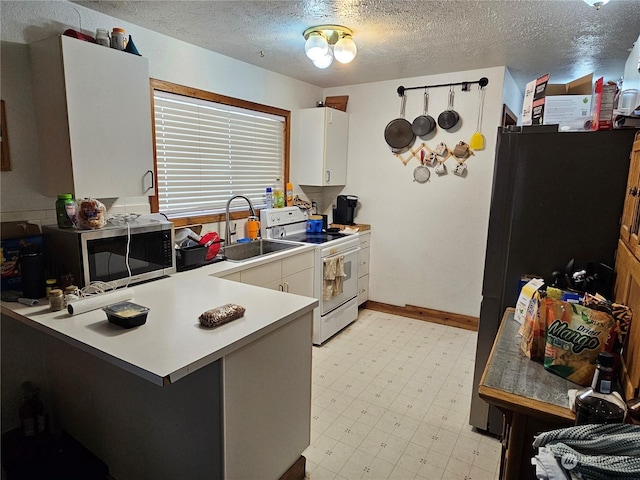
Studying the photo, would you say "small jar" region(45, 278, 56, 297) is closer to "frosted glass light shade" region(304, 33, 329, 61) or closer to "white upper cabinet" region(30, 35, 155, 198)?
A: "white upper cabinet" region(30, 35, 155, 198)

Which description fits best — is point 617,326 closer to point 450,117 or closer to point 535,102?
point 535,102

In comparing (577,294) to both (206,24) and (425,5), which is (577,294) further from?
(206,24)

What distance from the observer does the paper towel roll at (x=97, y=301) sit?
1568mm

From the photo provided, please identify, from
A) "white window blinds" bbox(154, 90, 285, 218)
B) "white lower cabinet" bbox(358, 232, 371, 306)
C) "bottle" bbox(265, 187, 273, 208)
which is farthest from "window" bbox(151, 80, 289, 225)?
"white lower cabinet" bbox(358, 232, 371, 306)

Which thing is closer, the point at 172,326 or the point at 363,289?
the point at 172,326

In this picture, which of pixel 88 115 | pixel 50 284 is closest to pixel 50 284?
pixel 50 284

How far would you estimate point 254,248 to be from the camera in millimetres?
3252

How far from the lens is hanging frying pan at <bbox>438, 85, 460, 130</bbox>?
347cm

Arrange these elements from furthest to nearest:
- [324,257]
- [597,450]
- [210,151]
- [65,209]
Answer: [324,257], [210,151], [65,209], [597,450]

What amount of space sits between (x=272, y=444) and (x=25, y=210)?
1.69 meters

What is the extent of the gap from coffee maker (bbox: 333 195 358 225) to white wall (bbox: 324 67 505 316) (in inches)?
4.5

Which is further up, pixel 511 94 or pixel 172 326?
pixel 511 94

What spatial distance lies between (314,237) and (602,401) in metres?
2.67

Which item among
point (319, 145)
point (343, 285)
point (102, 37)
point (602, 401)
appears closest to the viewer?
point (602, 401)
